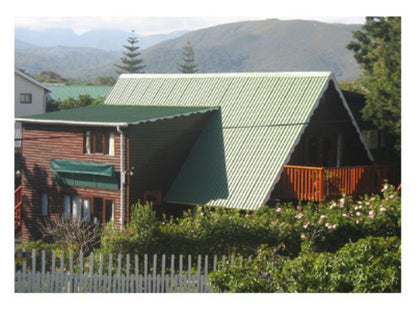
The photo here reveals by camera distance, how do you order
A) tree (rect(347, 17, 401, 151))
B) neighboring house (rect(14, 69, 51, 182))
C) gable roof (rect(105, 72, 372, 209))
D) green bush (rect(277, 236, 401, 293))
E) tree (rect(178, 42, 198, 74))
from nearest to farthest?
green bush (rect(277, 236, 401, 293)) → neighboring house (rect(14, 69, 51, 182)) → gable roof (rect(105, 72, 372, 209)) → tree (rect(178, 42, 198, 74)) → tree (rect(347, 17, 401, 151))

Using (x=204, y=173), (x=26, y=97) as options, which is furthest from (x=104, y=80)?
(x=204, y=173)

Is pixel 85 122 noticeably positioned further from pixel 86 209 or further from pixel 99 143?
pixel 86 209

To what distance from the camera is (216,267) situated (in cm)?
1353

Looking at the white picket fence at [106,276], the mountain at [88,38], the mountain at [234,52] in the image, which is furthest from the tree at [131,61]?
the white picket fence at [106,276]

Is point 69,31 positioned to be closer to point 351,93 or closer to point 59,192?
point 59,192

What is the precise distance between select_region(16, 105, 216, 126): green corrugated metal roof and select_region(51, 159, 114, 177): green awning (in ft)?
2.93

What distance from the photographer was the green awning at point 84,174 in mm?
15258

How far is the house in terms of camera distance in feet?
51.2

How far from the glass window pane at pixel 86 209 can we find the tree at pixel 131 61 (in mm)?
3185

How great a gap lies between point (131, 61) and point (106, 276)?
5927mm

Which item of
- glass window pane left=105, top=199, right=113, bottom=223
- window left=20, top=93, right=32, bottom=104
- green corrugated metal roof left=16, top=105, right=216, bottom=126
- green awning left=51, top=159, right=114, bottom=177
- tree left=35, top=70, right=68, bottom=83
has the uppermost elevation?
tree left=35, top=70, right=68, bottom=83

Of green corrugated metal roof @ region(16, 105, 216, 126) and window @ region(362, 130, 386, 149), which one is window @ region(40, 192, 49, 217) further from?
window @ region(362, 130, 386, 149)

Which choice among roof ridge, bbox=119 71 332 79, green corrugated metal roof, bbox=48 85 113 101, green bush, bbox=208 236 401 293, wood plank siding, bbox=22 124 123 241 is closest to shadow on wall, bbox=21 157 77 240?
wood plank siding, bbox=22 124 123 241

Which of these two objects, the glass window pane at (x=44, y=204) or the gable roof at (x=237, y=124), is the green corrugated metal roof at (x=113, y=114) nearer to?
the gable roof at (x=237, y=124)
